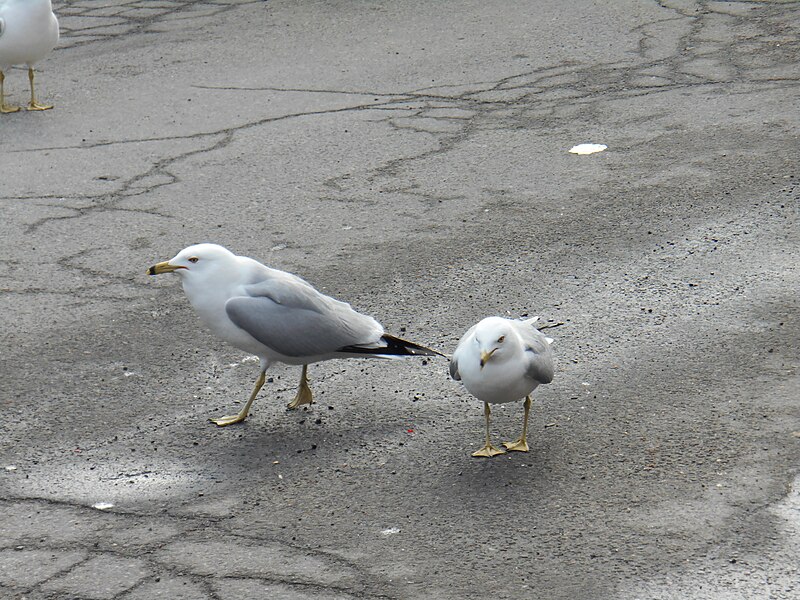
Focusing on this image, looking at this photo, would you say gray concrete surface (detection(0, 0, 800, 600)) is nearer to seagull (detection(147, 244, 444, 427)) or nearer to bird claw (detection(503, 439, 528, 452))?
bird claw (detection(503, 439, 528, 452))

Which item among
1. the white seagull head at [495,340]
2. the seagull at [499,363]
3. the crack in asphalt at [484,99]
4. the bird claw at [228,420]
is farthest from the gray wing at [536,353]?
the crack in asphalt at [484,99]

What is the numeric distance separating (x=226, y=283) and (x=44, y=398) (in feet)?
3.34

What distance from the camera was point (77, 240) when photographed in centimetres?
702

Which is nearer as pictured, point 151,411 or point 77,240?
point 151,411

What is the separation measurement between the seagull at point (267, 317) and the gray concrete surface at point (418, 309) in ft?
0.98

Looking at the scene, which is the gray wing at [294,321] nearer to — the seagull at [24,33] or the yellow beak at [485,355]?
the yellow beak at [485,355]

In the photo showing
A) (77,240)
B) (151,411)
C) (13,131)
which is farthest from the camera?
(13,131)

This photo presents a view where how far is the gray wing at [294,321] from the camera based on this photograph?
4922 millimetres

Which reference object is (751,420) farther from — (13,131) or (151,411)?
(13,131)

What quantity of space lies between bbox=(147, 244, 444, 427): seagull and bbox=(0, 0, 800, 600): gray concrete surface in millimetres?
298

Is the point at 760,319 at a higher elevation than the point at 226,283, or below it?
below

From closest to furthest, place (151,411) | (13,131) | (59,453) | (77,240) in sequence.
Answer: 1. (59,453)
2. (151,411)
3. (77,240)
4. (13,131)


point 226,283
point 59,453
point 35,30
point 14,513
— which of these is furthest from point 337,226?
point 35,30

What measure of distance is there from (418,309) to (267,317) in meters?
1.32
